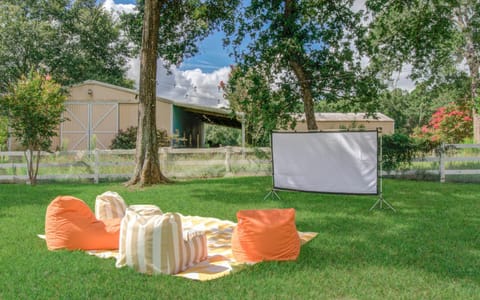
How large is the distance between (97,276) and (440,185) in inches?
400

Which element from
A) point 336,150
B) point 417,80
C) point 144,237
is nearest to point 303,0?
point 417,80

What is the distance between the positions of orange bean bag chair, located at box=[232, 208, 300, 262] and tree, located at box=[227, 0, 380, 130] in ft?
26.8

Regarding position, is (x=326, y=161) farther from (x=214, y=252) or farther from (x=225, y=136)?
(x=225, y=136)

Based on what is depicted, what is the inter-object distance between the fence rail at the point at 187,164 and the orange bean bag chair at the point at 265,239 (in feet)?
30.1

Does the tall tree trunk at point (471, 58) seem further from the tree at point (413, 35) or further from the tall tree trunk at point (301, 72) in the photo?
the tall tree trunk at point (301, 72)

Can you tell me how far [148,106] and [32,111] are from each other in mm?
3361

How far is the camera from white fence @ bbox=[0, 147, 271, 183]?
12.8 m

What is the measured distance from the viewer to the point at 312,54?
1244 centimetres

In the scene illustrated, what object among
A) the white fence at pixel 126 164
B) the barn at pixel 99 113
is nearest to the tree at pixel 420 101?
the white fence at pixel 126 164

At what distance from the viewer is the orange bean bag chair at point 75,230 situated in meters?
4.79

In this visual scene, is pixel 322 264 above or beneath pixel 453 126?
beneath

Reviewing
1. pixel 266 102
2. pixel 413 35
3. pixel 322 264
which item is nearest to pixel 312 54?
pixel 266 102

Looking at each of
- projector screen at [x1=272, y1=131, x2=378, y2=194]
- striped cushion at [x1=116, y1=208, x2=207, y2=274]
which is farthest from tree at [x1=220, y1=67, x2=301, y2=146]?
striped cushion at [x1=116, y1=208, x2=207, y2=274]

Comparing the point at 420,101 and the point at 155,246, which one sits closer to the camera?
the point at 155,246
